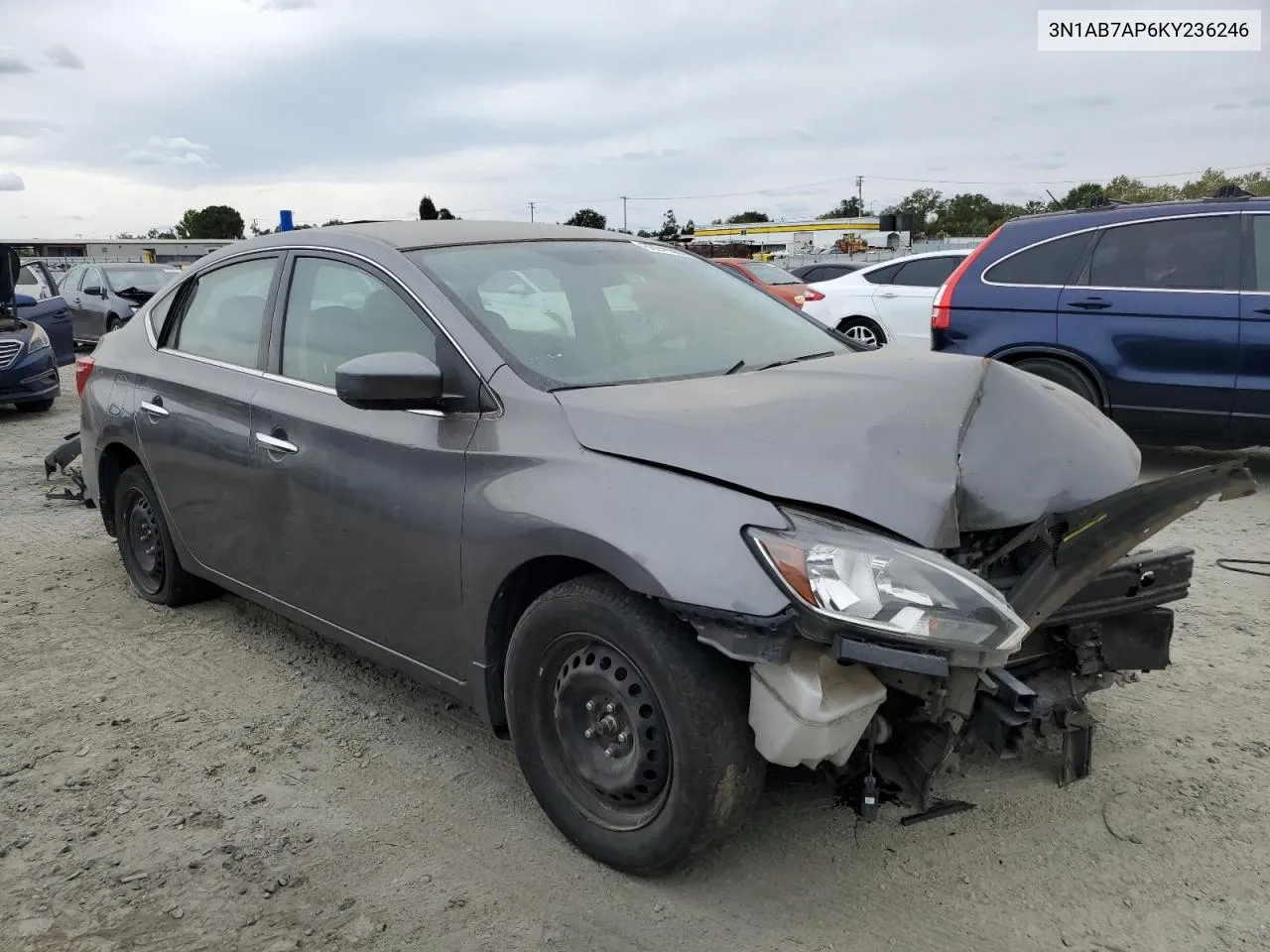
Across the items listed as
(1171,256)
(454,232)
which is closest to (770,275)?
(1171,256)

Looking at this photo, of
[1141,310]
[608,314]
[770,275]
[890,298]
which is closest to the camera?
[608,314]

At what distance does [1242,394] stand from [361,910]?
6.02 meters

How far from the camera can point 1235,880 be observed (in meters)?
2.57

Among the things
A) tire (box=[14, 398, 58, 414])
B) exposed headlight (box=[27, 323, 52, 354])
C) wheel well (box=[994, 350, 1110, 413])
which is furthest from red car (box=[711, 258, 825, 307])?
tire (box=[14, 398, 58, 414])

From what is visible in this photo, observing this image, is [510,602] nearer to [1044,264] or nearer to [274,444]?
[274,444]

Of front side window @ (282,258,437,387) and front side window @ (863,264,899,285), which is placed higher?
front side window @ (863,264,899,285)

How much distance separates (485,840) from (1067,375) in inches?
219

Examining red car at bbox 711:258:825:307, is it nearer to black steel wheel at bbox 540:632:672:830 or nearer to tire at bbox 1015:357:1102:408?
tire at bbox 1015:357:1102:408

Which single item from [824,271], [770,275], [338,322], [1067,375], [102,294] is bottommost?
[1067,375]

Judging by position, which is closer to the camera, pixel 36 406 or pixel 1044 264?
pixel 1044 264

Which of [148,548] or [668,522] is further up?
[668,522]

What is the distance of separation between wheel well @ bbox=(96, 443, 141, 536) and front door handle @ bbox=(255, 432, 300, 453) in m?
1.38

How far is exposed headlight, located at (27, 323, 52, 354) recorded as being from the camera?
35.1 ft

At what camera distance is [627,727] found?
8.44 feet
